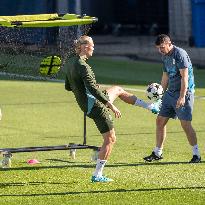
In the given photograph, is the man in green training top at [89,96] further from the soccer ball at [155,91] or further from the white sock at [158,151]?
the white sock at [158,151]

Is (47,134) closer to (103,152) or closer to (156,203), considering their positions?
(103,152)

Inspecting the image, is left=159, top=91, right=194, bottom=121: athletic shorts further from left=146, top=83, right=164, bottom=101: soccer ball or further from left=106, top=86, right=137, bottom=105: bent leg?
left=106, top=86, right=137, bottom=105: bent leg

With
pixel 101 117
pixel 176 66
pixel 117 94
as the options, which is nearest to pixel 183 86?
pixel 176 66

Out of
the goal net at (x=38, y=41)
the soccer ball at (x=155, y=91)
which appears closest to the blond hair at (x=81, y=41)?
the goal net at (x=38, y=41)

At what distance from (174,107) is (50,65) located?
1.98 metres

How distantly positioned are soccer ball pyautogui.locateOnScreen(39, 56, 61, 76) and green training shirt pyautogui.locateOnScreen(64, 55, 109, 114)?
4.03ft

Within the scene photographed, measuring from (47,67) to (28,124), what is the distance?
4.27 meters

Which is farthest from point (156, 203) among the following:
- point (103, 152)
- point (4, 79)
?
point (4, 79)

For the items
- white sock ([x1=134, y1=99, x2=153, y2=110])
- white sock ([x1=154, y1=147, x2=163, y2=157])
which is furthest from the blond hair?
white sock ([x1=154, y1=147, x2=163, y2=157])

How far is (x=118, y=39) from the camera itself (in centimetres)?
4103

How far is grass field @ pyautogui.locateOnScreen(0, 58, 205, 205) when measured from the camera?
14180 mm

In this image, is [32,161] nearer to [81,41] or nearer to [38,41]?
[38,41]

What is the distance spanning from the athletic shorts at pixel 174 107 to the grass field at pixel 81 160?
682mm

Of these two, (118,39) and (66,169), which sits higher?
(66,169)
